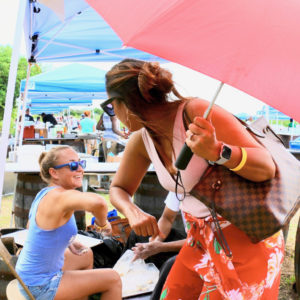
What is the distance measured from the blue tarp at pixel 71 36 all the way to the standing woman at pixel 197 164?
11.8ft

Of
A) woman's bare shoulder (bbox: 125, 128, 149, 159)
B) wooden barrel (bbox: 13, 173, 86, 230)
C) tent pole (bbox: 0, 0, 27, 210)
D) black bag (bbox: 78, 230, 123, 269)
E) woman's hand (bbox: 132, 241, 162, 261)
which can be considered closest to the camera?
woman's bare shoulder (bbox: 125, 128, 149, 159)

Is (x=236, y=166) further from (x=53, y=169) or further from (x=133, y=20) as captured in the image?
(x=53, y=169)

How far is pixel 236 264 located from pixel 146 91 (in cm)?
71

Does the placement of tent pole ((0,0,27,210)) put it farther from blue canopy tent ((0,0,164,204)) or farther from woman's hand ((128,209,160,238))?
blue canopy tent ((0,0,164,204))

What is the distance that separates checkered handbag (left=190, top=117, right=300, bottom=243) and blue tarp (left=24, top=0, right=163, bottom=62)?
12.7 ft

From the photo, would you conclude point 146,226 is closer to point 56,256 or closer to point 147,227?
point 147,227

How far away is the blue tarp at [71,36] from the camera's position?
5.45 meters

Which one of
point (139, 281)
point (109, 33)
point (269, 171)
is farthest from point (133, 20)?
point (109, 33)

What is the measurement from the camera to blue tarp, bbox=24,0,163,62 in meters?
5.45

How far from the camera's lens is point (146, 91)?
1.48 meters

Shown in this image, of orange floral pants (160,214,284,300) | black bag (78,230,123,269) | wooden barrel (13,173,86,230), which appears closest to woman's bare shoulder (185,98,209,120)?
orange floral pants (160,214,284,300)

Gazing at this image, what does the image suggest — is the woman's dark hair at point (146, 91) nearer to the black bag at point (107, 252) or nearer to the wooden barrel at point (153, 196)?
the black bag at point (107, 252)

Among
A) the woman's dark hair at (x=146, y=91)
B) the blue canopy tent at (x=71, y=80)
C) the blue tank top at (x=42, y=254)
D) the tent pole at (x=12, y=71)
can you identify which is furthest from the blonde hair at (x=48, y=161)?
the blue canopy tent at (x=71, y=80)

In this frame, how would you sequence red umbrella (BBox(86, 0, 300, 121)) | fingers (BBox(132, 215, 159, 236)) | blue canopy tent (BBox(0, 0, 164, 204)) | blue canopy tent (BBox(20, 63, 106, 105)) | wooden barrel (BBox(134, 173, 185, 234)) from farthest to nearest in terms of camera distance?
blue canopy tent (BBox(20, 63, 106, 105)) → blue canopy tent (BBox(0, 0, 164, 204)) → wooden barrel (BBox(134, 173, 185, 234)) → fingers (BBox(132, 215, 159, 236)) → red umbrella (BBox(86, 0, 300, 121))
